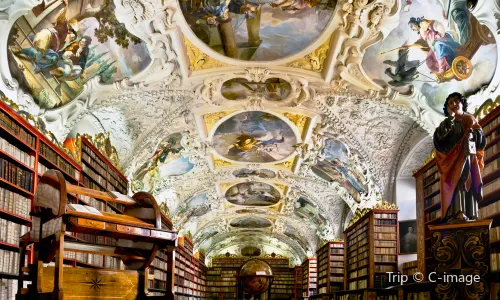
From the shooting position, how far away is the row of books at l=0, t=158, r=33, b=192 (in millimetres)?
9086

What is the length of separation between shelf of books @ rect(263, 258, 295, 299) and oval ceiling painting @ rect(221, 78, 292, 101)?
28103 millimetres

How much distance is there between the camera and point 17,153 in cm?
963

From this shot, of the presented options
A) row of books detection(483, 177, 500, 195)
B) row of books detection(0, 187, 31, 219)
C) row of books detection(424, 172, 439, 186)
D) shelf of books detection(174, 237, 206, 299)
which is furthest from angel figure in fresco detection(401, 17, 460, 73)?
shelf of books detection(174, 237, 206, 299)

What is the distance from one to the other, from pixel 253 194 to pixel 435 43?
17322mm

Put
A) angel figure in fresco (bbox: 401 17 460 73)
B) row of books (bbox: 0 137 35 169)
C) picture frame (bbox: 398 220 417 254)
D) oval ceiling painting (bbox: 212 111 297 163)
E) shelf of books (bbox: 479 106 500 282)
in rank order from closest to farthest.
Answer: row of books (bbox: 0 137 35 169)
shelf of books (bbox: 479 106 500 282)
angel figure in fresco (bbox: 401 17 460 73)
picture frame (bbox: 398 220 417 254)
oval ceiling painting (bbox: 212 111 297 163)

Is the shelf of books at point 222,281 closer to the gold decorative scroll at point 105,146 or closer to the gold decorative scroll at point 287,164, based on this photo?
the gold decorative scroll at point 287,164

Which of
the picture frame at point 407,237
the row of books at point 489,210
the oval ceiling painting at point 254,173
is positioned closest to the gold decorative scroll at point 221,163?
the oval ceiling painting at point 254,173

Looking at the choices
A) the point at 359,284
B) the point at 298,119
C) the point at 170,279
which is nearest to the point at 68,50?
the point at 170,279

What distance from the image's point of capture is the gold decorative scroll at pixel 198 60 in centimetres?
1353

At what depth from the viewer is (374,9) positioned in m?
11.4

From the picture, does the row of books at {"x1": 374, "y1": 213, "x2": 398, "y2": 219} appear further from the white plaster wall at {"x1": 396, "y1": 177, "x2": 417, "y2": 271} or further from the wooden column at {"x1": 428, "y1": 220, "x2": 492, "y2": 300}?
the wooden column at {"x1": 428, "y1": 220, "x2": 492, "y2": 300}

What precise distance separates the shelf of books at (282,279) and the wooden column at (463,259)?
35899mm

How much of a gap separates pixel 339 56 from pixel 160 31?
4.10 metres

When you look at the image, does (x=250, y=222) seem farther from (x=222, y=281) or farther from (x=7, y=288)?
(x=7, y=288)
